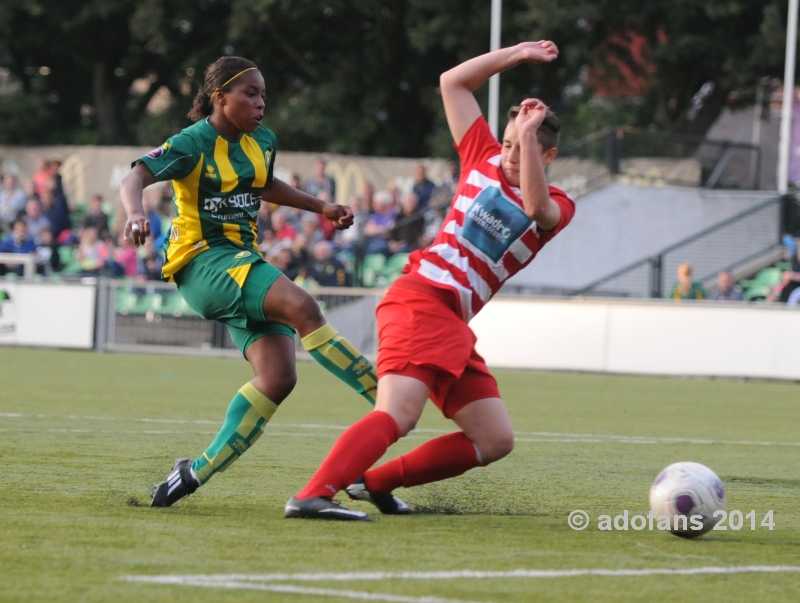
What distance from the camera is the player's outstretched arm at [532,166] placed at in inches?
197

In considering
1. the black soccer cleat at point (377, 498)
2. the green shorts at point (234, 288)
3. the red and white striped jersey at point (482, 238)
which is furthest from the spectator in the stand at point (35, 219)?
the red and white striped jersey at point (482, 238)

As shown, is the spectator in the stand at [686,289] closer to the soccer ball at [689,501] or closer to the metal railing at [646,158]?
the metal railing at [646,158]

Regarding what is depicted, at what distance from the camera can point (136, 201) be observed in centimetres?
543

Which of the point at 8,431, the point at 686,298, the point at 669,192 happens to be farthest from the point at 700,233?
the point at 8,431

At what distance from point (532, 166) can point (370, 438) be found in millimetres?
1213

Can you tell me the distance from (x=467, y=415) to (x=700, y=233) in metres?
17.0

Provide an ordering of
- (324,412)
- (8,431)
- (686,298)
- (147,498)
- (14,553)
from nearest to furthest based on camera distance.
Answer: (14,553) → (147,498) → (8,431) → (324,412) → (686,298)

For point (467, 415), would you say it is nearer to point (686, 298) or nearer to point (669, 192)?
point (686, 298)

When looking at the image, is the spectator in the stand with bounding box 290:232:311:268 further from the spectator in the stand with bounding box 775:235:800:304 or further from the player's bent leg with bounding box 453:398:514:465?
the player's bent leg with bounding box 453:398:514:465

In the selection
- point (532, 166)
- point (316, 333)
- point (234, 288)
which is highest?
point (532, 166)

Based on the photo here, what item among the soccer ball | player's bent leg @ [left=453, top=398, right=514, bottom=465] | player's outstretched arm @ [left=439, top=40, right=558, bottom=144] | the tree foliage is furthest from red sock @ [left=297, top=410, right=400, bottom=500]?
the tree foliage

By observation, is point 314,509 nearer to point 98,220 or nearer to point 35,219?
point 98,220

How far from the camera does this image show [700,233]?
21.7 metres

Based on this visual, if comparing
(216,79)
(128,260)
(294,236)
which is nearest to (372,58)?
(294,236)
